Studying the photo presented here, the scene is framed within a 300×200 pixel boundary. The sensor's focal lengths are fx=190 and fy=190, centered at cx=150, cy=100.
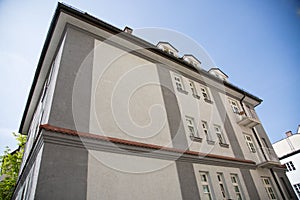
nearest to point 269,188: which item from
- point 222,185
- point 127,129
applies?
point 222,185

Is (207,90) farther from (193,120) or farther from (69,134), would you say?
(69,134)

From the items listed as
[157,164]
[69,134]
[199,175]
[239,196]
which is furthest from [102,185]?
[239,196]

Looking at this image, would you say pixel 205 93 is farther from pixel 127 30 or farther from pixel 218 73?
pixel 127 30

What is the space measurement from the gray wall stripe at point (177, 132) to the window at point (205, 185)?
29.4 inches

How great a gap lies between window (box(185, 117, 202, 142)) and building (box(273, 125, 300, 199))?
96.7 feet

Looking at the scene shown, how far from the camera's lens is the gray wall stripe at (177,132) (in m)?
8.61

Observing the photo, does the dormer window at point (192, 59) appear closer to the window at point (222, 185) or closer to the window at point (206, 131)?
the window at point (206, 131)

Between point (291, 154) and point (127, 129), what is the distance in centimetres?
3508

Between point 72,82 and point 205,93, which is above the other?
point 205,93

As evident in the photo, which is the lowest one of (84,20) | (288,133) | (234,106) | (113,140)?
(113,140)

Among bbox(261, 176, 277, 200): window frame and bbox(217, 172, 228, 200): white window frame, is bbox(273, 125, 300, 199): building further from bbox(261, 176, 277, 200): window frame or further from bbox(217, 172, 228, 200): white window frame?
bbox(217, 172, 228, 200): white window frame

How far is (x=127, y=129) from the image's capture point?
8477 millimetres

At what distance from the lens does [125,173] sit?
282 inches

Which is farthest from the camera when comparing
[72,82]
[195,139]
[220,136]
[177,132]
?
[220,136]
